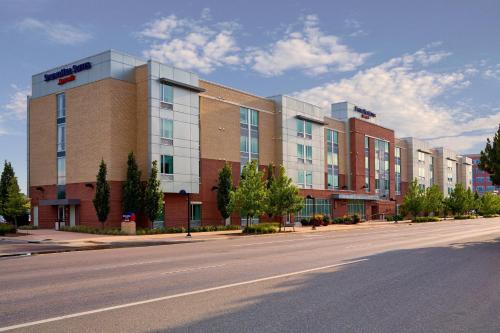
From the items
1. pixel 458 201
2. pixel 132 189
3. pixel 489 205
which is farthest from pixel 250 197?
pixel 489 205

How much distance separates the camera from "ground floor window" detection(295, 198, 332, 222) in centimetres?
5791

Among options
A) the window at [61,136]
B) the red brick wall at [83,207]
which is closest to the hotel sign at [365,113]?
the window at [61,136]

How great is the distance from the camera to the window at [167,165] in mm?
40000

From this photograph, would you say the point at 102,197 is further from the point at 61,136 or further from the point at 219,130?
the point at 219,130

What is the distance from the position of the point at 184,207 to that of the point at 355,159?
34.8m

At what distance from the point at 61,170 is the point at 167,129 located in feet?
33.5

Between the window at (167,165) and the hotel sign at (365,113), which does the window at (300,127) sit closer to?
the hotel sign at (365,113)

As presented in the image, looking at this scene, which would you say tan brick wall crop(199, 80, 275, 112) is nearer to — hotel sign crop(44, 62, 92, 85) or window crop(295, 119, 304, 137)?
→ window crop(295, 119, 304, 137)

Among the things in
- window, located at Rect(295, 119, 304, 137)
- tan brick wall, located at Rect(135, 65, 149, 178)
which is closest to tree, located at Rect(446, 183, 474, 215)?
window, located at Rect(295, 119, 304, 137)

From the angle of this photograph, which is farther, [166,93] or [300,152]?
[300,152]

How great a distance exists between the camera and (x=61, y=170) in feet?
140

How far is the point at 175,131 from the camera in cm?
4103

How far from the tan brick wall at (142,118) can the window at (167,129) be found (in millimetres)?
1282

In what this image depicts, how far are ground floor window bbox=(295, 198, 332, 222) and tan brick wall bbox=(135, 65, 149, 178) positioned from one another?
22.7 metres
